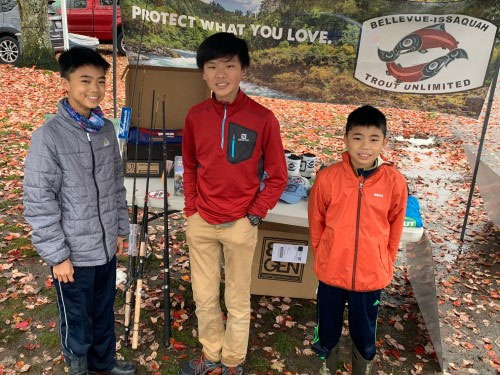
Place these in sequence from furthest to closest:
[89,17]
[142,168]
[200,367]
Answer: [89,17] < [142,168] < [200,367]

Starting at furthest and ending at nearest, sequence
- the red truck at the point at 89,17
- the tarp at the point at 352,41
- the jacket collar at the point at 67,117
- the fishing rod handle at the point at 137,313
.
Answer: the red truck at the point at 89,17
the tarp at the point at 352,41
the fishing rod handle at the point at 137,313
the jacket collar at the point at 67,117

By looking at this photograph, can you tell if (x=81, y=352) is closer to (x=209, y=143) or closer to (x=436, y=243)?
(x=209, y=143)

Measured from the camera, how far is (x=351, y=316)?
2.62 meters

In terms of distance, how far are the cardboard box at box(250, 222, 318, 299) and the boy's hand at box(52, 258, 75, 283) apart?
5.68 feet

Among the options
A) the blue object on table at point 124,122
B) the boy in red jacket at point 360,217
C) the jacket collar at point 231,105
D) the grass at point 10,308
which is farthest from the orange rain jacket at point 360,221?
the grass at point 10,308

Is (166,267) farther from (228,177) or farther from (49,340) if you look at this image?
(49,340)

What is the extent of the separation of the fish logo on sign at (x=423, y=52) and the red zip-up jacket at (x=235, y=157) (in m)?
1.69

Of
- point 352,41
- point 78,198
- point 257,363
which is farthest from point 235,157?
point 352,41

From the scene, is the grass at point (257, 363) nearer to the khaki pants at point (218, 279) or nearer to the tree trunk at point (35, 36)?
the khaki pants at point (218, 279)

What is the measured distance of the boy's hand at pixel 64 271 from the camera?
2215 mm

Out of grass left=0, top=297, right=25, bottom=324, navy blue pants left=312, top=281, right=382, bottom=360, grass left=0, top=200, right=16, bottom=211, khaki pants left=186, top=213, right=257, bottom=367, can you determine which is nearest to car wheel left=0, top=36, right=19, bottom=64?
grass left=0, top=200, right=16, bottom=211

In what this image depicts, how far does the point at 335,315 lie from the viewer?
2645mm

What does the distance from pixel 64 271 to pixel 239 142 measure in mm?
1205

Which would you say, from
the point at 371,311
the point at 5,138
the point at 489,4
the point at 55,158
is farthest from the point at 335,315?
the point at 5,138
